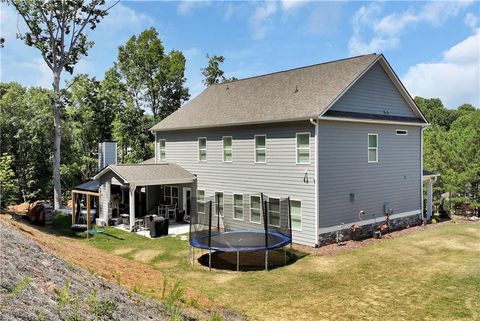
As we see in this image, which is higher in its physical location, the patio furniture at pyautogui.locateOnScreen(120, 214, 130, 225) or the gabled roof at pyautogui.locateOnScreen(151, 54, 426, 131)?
the gabled roof at pyautogui.locateOnScreen(151, 54, 426, 131)

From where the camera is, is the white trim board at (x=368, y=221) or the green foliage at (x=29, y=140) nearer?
the white trim board at (x=368, y=221)

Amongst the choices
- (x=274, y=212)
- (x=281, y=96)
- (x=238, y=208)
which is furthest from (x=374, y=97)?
(x=238, y=208)

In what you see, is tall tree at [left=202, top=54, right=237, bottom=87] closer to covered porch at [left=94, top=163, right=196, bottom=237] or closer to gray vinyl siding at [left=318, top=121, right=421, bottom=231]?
covered porch at [left=94, top=163, right=196, bottom=237]

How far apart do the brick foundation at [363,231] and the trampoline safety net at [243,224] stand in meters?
2.14

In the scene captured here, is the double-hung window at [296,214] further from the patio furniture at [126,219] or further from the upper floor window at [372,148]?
the patio furniture at [126,219]

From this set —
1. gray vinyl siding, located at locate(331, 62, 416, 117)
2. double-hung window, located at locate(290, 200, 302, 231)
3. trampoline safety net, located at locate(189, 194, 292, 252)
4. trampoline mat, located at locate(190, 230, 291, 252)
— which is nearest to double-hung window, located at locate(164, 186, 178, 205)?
trampoline safety net, located at locate(189, 194, 292, 252)

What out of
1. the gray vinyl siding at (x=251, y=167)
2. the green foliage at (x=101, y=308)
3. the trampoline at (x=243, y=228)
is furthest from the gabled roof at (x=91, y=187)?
the green foliage at (x=101, y=308)

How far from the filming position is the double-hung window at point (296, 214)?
1675 centimetres

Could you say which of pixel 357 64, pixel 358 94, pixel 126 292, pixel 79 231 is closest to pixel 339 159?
pixel 358 94

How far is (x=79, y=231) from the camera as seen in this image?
20.7 meters

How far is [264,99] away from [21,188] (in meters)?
25.0

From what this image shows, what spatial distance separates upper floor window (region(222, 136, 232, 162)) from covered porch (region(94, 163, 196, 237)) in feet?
9.81

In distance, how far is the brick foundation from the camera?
54.0ft

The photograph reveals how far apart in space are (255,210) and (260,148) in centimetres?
324
